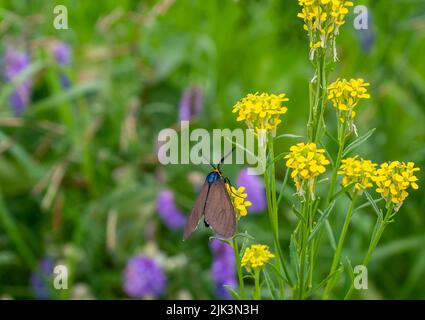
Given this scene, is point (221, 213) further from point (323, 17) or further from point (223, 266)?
point (223, 266)

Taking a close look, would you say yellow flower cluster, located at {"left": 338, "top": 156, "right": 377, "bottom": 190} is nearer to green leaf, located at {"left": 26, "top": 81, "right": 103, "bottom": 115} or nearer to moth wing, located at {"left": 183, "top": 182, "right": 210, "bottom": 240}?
moth wing, located at {"left": 183, "top": 182, "right": 210, "bottom": 240}

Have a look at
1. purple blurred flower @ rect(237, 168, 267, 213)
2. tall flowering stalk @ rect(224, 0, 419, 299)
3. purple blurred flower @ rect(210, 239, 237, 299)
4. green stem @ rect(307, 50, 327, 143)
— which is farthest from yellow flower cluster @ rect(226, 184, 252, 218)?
purple blurred flower @ rect(237, 168, 267, 213)

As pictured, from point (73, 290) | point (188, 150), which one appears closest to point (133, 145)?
point (188, 150)

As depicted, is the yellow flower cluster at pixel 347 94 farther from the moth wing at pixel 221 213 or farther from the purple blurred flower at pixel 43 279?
the purple blurred flower at pixel 43 279

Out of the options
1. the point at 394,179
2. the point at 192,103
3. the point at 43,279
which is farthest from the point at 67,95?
the point at 394,179
